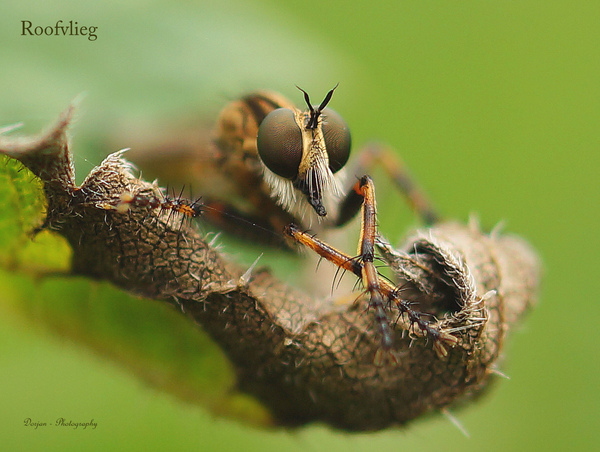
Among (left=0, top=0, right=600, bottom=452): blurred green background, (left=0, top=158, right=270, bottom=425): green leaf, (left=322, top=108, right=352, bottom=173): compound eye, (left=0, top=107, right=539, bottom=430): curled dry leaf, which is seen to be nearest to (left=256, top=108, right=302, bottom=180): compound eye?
(left=322, top=108, right=352, bottom=173): compound eye

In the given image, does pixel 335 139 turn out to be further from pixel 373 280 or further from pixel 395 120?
pixel 395 120

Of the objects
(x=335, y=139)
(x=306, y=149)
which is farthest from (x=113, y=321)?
(x=335, y=139)

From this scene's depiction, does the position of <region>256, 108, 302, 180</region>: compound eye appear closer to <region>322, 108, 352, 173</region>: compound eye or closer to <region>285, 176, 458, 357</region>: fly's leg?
<region>322, 108, 352, 173</region>: compound eye

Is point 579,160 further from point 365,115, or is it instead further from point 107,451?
point 107,451

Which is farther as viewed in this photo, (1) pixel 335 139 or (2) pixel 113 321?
(1) pixel 335 139

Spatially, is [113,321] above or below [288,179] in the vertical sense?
below

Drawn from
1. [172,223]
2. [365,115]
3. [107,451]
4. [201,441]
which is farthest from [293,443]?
[365,115]

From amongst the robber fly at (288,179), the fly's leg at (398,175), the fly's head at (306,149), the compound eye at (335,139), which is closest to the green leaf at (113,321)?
the robber fly at (288,179)
